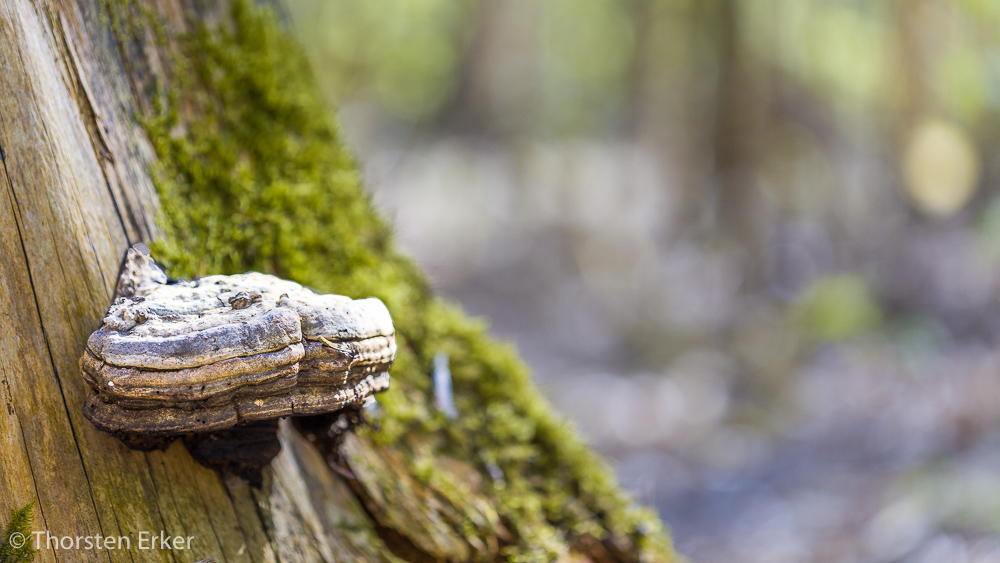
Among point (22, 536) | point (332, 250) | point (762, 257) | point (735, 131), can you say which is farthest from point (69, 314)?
point (762, 257)

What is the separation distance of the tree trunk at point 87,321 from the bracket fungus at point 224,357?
144mm

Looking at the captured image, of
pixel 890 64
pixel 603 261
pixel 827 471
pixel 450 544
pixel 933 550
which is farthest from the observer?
pixel 603 261

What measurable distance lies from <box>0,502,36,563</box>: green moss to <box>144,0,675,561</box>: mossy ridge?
2.32ft

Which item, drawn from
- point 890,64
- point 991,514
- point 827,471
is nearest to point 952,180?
point 890,64

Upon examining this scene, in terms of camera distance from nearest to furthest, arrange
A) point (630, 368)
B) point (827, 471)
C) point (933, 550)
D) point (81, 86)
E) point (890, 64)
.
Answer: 1. point (81, 86)
2. point (933, 550)
3. point (827, 471)
4. point (630, 368)
5. point (890, 64)

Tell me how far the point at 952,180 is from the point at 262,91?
14.1m

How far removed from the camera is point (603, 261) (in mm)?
14117

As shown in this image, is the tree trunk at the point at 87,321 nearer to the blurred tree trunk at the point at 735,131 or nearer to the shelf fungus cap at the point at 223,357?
the shelf fungus cap at the point at 223,357

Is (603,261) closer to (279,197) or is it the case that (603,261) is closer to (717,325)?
(717,325)

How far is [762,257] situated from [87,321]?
10469mm
